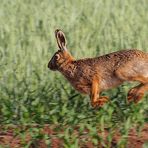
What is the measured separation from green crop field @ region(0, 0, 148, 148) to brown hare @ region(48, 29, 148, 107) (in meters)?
0.16

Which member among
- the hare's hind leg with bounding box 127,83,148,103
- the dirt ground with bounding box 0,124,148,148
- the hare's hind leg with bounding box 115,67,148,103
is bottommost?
the dirt ground with bounding box 0,124,148,148

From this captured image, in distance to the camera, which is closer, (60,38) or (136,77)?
(136,77)

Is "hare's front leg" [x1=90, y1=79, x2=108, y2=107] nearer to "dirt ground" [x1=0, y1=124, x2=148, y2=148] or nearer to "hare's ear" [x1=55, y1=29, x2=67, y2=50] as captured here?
"dirt ground" [x1=0, y1=124, x2=148, y2=148]

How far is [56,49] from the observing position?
304 inches

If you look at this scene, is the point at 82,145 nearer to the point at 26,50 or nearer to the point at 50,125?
the point at 50,125

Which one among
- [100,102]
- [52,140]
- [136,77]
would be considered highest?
[136,77]

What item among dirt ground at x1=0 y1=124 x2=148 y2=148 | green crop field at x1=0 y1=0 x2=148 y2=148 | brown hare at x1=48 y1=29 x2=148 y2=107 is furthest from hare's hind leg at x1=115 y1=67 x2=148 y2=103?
dirt ground at x1=0 y1=124 x2=148 y2=148

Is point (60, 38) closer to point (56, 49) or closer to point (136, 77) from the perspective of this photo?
Result: point (136, 77)

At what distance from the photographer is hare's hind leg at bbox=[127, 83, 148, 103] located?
5.64 metres

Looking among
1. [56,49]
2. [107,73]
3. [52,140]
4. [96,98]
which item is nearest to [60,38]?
[107,73]

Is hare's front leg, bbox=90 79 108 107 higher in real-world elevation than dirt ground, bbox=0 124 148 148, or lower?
higher

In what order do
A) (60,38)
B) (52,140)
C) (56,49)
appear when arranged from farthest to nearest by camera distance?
(56,49)
(60,38)
(52,140)

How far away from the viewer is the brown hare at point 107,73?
553 centimetres

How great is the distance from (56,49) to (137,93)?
2214 mm
